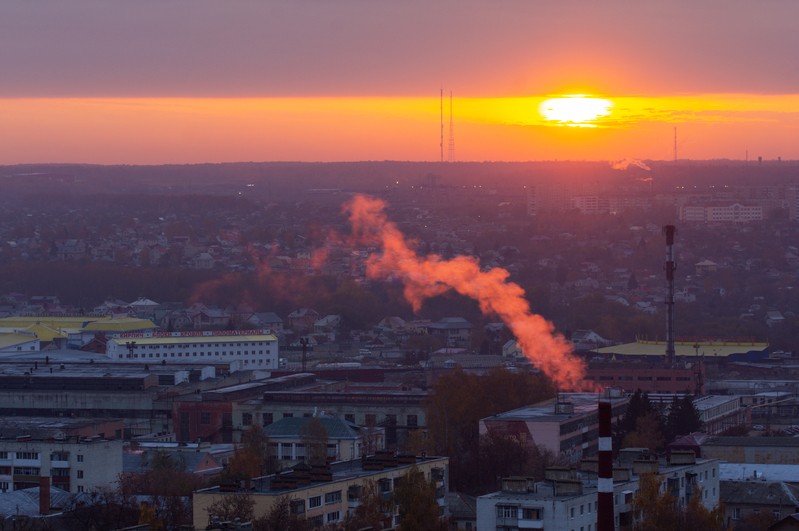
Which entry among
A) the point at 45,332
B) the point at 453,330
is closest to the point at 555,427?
the point at 45,332

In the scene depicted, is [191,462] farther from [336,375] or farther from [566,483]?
[336,375]

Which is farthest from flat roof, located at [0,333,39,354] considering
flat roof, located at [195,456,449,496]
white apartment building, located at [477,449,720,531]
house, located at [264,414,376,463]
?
white apartment building, located at [477,449,720,531]

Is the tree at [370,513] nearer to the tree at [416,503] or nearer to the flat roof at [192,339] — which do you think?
the tree at [416,503]

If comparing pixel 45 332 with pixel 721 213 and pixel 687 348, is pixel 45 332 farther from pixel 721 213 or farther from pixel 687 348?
pixel 721 213

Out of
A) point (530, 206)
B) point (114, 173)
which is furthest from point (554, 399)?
point (114, 173)

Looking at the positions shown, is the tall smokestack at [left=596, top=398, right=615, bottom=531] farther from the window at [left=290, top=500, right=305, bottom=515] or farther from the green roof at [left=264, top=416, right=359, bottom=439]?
the green roof at [left=264, top=416, right=359, bottom=439]

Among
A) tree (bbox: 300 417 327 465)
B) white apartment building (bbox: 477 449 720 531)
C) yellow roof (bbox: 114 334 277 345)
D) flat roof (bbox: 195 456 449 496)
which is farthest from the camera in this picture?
yellow roof (bbox: 114 334 277 345)
